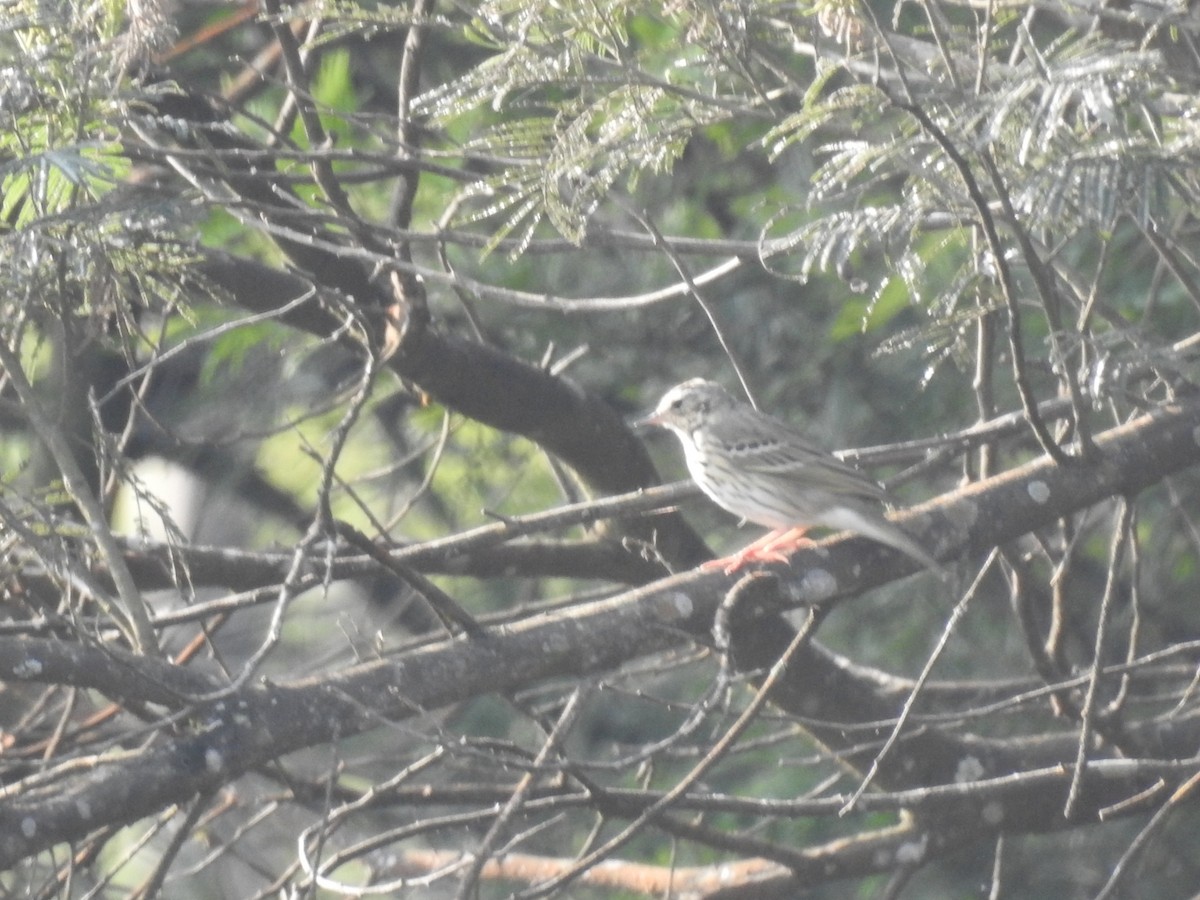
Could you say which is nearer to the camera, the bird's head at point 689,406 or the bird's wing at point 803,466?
the bird's wing at point 803,466

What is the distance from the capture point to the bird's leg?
402 centimetres

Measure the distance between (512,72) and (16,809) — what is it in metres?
1.86

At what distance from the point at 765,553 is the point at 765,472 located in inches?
39.1

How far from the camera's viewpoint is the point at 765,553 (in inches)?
175

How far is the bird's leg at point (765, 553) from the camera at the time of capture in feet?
13.2

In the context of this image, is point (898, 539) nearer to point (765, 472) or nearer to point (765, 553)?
point (765, 553)

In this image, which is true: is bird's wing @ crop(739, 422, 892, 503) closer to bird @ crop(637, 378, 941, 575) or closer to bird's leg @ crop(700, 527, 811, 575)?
bird @ crop(637, 378, 941, 575)

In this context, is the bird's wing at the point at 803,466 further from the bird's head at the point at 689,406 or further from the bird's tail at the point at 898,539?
the bird's tail at the point at 898,539

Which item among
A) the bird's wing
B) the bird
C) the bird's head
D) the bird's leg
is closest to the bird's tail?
the bird's leg

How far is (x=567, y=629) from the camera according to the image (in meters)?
3.63

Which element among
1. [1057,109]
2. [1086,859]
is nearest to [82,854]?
[1057,109]

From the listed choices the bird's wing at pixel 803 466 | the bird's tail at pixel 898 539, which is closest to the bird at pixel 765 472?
the bird's wing at pixel 803 466

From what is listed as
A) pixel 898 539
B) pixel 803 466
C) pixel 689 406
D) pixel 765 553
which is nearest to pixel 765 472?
pixel 803 466

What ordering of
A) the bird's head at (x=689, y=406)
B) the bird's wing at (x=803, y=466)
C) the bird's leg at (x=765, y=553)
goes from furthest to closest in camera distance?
the bird's head at (x=689, y=406), the bird's wing at (x=803, y=466), the bird's leg at (x=765, y=553)
